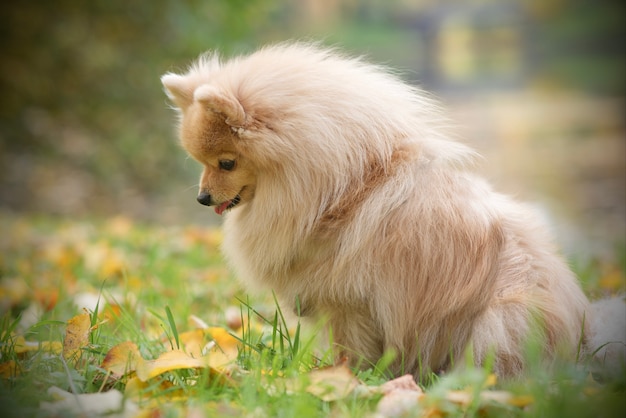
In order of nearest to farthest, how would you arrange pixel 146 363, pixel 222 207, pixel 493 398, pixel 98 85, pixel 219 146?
1. pixel 493 398
2. pixel 146 363
3. pixel 219 146
4. pixel 222 207
5. pixel 98 85

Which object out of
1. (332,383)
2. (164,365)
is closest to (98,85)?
(164,365)

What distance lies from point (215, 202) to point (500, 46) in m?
17.5

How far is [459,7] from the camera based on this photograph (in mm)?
17984

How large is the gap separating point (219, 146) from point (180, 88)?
0.41m

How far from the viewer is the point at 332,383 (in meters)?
2.10

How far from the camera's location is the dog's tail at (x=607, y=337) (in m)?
2.35

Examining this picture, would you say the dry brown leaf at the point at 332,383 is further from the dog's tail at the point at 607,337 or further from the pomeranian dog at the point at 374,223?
the dog's tail at the point at 607,337

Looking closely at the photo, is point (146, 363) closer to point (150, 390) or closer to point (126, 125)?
point (150, 390)

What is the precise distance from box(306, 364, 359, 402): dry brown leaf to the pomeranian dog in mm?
365

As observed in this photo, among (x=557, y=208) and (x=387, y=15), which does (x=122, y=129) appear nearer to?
(x=557, y=208)

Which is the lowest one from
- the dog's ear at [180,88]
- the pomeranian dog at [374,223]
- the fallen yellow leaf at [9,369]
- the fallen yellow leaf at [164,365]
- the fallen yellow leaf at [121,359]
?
the fallen yellow leaf at [9,369]

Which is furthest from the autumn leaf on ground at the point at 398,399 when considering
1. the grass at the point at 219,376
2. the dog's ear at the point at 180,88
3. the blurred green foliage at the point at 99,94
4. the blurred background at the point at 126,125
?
the blurred green foliage at the point at 99,94

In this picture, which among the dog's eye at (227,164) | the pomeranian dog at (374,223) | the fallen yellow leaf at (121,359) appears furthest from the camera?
the dog's eye at (227,164)

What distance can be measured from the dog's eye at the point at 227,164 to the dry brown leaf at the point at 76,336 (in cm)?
82
